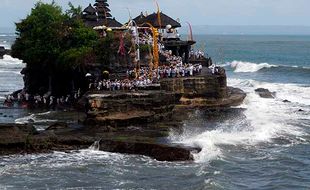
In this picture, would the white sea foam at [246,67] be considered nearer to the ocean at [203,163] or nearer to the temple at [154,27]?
the temple at [154,27]

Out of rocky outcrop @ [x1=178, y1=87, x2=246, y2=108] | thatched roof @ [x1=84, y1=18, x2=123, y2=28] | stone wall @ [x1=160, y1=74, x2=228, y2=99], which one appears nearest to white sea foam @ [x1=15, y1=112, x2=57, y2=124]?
stone wall @ [x1=160, y1=74, x2=228, y2=99]

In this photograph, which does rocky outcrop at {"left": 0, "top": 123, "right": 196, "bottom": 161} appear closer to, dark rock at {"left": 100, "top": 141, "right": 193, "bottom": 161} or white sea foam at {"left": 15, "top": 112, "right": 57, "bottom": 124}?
dark rock at {"left": 100, "top": 141, "right": 193, "bottom": 161}

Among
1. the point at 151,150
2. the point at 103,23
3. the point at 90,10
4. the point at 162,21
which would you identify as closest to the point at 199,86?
the point at 151,150

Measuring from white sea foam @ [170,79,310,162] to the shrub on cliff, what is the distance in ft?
45.1

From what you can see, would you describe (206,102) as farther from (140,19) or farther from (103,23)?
(140,19)

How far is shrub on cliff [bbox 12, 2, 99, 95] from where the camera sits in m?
49.8

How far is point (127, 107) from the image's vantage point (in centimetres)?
3903

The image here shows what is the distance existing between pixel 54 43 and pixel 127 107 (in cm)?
1485

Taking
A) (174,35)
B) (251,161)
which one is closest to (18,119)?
(251,161)

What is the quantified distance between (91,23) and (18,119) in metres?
20.7

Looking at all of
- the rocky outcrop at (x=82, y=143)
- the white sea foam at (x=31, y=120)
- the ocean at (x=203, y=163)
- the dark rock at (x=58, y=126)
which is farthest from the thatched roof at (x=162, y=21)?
the rocky outcrop at (x=82, y=143)

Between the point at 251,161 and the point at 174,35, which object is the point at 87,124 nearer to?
the point at 251,161

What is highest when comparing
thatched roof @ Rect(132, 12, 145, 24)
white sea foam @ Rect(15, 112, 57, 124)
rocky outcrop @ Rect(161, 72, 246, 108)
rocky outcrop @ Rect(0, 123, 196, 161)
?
thatched roof @ Rect(132, 12, 145, 24)

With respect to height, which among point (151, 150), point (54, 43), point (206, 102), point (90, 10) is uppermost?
point (90, 10)
